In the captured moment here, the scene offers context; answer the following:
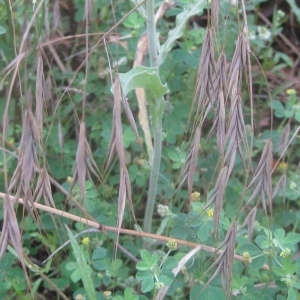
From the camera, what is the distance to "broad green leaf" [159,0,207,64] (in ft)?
4.89

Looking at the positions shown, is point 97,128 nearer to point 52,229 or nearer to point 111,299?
point 52,229

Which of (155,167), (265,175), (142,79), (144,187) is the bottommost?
(144,187)

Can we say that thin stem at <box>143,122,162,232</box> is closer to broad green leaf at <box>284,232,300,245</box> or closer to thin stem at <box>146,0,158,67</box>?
thin stem at <box>146,0,158,67</box>

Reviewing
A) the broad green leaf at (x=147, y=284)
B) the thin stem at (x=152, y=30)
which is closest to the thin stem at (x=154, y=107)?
the thin stem at (x=152, y=30)

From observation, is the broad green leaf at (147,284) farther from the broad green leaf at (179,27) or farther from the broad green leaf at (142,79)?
the broad green leaf at (179,27)

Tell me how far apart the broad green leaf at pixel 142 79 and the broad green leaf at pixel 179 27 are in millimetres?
110

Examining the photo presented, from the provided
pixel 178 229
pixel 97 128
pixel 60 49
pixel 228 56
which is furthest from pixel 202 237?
pixel 60 49

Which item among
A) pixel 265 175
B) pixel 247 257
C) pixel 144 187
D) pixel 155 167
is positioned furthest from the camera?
pixel 144 187

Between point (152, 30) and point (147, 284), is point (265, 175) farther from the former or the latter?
point (152, 30)

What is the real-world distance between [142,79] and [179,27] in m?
0.26

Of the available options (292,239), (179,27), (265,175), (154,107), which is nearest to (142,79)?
(154,107)

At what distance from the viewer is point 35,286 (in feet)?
4.81

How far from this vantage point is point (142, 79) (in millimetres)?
1349

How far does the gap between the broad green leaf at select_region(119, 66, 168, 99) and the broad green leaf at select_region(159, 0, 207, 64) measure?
0.11 m
